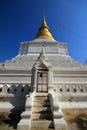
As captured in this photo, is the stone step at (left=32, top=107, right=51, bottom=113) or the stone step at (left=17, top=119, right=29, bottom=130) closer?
the stone step at (left=17, top=119, right=29, bottom=130)

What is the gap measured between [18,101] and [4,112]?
1762 millimetres

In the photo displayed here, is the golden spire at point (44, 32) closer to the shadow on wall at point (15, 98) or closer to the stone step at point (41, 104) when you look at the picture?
the shadow on wall at point (15, 98)

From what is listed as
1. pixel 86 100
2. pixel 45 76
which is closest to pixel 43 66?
pixel 45 76

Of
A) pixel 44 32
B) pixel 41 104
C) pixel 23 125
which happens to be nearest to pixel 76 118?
pixel 41 104

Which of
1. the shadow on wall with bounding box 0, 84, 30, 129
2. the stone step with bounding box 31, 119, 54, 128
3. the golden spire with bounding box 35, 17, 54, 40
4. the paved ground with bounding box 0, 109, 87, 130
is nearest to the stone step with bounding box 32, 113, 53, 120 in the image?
the stone step with bounding box 31, 119, 54, 128

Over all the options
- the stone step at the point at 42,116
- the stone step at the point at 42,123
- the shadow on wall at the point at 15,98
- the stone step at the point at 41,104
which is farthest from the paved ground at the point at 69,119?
Answer: the stone step at the point at 41,104

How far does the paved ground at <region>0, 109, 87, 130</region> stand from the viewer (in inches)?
385

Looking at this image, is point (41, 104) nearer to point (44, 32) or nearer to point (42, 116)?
point (42, 116)

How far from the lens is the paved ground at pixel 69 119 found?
9781 mm

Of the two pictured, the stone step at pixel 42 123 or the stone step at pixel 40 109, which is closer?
the stone step at pixel 42 123

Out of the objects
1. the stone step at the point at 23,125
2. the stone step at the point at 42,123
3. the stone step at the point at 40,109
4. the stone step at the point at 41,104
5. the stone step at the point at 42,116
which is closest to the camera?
the stone step at the point at 23,125

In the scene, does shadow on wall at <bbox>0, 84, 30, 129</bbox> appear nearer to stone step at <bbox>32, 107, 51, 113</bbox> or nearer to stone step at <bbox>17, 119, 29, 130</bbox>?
stone step at <bbox>32, 107, 51, 113</bbox>

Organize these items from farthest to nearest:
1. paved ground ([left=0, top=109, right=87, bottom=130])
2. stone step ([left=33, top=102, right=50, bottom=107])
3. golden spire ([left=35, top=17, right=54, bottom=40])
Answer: golden spire ([left=35, top=17, right=54, bottom=40]), stone step ([left=33, top=102, right=50, bottom=107]), paved ground ([left=0, top=109, right=87, bottom=130])

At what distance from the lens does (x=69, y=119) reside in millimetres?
10883
